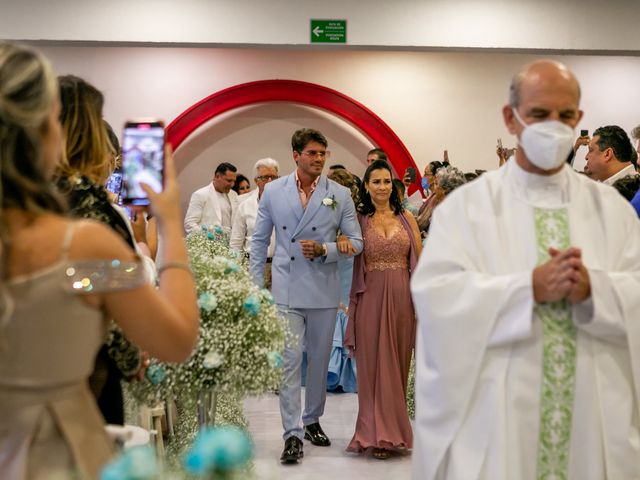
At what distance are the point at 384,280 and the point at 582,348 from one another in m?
3.23

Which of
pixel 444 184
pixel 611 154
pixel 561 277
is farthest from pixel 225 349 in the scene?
pixel 444 184

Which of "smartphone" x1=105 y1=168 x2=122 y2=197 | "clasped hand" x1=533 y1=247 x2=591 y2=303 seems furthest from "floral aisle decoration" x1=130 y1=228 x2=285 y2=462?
"clasped hand" x1=533 y1=247 x2=591 y2=303

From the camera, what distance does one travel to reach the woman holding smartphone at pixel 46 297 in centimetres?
156

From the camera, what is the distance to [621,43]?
9625 mm

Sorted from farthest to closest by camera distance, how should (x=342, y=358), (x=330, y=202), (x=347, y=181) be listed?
1. (x=342, y=358)
2. (x=347, y=181)
3. (x=330, y=202)

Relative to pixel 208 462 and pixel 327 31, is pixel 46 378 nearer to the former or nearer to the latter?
pixel 208 462

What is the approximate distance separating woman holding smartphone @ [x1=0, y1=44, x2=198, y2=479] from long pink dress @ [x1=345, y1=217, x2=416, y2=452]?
4313 millimetres

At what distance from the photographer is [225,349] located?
366 cm

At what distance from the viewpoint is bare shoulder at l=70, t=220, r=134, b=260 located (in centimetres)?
160

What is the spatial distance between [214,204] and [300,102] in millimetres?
2697

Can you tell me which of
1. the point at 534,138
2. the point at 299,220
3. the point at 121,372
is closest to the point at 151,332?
the point at 121,372

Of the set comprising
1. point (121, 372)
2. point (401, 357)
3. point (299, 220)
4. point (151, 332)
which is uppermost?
point (299, 220)

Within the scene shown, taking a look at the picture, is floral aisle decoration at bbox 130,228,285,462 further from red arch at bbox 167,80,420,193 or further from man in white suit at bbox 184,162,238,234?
red arch at bbox 167,80,420,193

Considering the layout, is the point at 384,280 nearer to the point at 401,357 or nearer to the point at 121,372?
the point at 401,357
